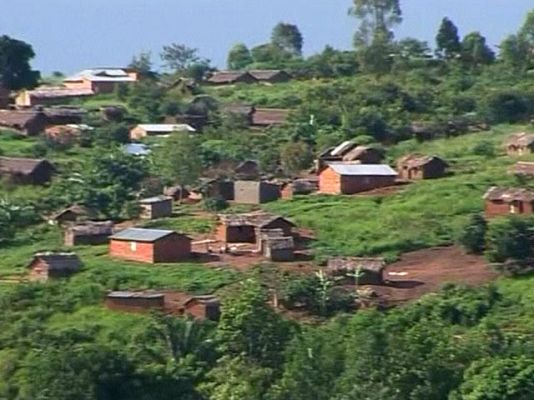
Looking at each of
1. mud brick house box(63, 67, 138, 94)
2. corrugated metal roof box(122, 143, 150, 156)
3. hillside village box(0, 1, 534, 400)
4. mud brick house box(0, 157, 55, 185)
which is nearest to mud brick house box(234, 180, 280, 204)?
hillside village box(0, 1, 534, 400)

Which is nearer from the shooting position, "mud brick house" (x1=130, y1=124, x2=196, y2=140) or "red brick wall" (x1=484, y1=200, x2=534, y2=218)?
"red brick wall" (x1=484, y1=200, x2=534, y2=218)

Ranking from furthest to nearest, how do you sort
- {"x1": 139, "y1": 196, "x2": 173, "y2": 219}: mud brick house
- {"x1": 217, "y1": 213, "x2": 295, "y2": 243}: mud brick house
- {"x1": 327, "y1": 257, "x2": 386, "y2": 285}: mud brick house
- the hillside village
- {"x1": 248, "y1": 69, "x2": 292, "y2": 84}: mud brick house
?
1. {"x1": 248, "y1": 69, "x2": 292, "y2": 84}: mud brick house
2. {"x1": 139, "y1": 196, "x2": 173, "y2": 219}: mud brick house
3. {"x1": 217, "y1": 213, "x2": 295, "y2": 243}: mud brick house
4. {"x1": 327, "y1": 257, "x2": 386, "y2": 285}: mud brick house
5. the hillside village

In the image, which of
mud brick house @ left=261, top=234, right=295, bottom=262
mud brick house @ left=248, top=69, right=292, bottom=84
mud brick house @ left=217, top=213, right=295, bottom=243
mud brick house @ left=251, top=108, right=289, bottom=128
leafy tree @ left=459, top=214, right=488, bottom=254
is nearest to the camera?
leafy tree @ left=459, top=214, right=488, bottom=254

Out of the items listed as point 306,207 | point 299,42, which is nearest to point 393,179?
point 306,207

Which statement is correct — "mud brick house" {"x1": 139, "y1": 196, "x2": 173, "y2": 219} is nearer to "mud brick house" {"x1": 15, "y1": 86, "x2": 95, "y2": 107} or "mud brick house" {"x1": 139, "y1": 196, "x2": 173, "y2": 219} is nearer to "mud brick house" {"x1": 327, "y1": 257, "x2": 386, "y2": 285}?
"mud brick house" {"x1": 327, "y1": 257, "x2": 386, "y2": 285}

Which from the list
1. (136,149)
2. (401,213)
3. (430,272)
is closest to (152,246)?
(430,272)

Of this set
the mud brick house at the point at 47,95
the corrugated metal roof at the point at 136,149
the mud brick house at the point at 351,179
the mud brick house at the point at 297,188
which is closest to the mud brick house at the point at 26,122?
the corrugated metal roof at the point at 136,149

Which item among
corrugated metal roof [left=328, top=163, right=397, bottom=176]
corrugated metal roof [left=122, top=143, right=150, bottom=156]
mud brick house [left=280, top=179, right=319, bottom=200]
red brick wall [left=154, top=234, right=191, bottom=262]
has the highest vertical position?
corrugated metal roof [left=122, top=143, right=150, bottom=156]
